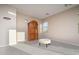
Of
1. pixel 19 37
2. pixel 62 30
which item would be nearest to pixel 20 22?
pixel 19 37

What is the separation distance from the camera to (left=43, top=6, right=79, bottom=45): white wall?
6.30 metres

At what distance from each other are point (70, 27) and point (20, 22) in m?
3.65

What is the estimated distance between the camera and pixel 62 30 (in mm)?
7422

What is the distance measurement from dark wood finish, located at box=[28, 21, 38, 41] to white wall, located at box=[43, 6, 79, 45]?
3.93 ft

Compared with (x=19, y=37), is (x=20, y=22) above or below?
above

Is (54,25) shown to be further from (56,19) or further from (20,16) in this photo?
(20,16)

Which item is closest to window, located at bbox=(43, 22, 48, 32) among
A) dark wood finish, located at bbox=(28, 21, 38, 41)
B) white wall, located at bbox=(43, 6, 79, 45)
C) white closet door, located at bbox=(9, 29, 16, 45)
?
white wall, located at bbox=(43, 6, 79, 45)

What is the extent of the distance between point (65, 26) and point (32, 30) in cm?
297

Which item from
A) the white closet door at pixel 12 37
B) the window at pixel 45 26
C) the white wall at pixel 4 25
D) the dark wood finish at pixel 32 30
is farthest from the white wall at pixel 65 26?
the white wall at pixel 4 25

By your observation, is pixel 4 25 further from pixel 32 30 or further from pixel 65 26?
pixel 65 26

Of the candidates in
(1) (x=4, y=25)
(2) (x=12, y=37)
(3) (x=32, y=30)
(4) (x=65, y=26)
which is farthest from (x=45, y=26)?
(1) (x=4, y=25)

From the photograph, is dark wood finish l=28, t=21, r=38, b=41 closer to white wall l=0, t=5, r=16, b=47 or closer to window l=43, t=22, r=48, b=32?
window l=43, t=22, r=48, b=32

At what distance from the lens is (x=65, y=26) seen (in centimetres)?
711

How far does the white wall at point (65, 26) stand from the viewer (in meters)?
6.30
